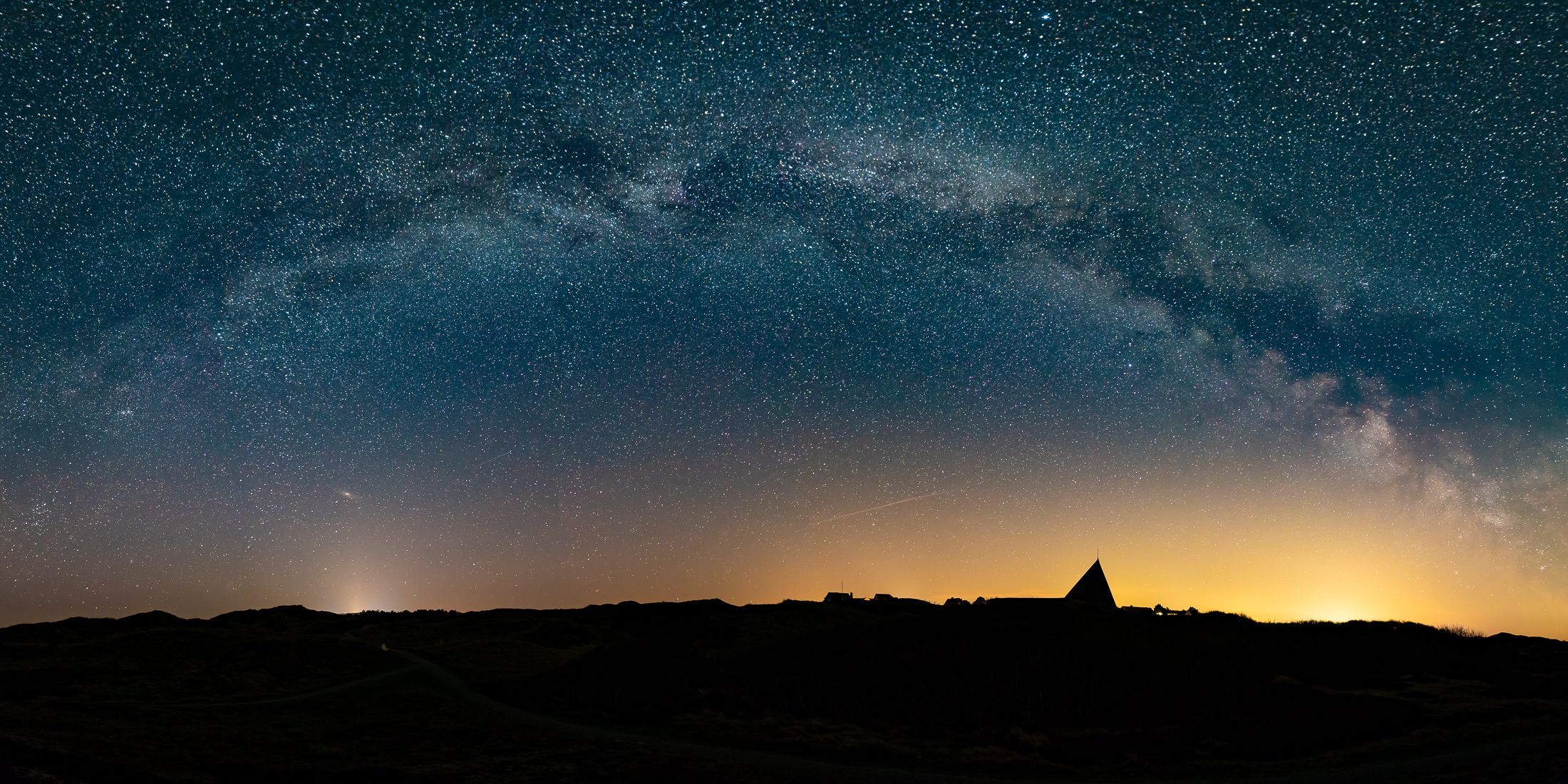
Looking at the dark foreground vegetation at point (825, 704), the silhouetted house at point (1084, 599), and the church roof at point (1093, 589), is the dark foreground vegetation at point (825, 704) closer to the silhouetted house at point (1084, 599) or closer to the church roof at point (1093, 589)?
the silhouetted house at point (1084, 599)

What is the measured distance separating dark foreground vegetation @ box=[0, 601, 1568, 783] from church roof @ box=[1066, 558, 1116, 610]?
42.6 ft

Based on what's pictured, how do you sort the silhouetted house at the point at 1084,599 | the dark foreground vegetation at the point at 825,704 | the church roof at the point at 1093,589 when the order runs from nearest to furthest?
the dark foreground vegetation at the point at 825,704 < the silhouetted house at the point at 1084,599 < the church roof at the point at 1093,589

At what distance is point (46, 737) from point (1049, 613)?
39.2m

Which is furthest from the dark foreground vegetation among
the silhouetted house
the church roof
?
the church roof

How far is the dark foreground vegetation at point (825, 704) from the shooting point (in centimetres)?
1792

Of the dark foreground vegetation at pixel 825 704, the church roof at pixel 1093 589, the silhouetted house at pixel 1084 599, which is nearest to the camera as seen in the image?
the dark foreground vegetation at pixel 825 704

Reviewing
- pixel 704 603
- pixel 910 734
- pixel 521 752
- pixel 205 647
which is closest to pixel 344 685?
pixel 205 647

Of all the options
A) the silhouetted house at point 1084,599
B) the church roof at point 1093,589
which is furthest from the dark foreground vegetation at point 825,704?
the church roof at point 1093,589

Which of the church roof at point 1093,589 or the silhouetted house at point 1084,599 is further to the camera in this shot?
the church roof at point 1093,589

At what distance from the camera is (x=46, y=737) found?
62.3 ft

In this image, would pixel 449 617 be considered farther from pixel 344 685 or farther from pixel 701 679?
pixel 701 679

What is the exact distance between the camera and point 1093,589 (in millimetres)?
55844

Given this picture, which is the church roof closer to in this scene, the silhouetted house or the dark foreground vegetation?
the silhouetted house

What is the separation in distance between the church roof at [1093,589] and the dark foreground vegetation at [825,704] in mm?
12984
